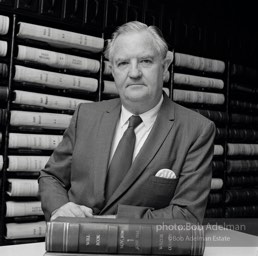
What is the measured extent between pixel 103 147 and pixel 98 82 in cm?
143

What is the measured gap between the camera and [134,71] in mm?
1522

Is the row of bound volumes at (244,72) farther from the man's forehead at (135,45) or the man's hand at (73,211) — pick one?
the man's hand at (73,211)

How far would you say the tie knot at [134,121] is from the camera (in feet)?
5.16

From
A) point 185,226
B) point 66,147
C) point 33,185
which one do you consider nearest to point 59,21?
point 33,185

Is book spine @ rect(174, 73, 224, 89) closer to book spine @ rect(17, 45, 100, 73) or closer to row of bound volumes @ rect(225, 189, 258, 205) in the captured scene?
book spine @ rect(17, 45, 100, 73)

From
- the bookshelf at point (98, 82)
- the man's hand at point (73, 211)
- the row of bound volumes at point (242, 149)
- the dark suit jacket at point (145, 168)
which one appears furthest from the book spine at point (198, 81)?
the man's hand at point (73, 211)

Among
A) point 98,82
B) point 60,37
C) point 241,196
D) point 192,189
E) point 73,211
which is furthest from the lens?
point 241,196

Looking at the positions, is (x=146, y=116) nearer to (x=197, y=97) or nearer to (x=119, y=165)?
(x=119, y=165)

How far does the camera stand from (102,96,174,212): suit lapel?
1.46 metres

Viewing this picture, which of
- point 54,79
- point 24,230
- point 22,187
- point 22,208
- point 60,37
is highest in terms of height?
point 60,37

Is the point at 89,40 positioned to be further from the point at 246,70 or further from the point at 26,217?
the point at 246,70

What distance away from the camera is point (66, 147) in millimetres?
1668

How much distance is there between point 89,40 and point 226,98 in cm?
146

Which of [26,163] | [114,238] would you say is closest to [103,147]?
[114,238]
